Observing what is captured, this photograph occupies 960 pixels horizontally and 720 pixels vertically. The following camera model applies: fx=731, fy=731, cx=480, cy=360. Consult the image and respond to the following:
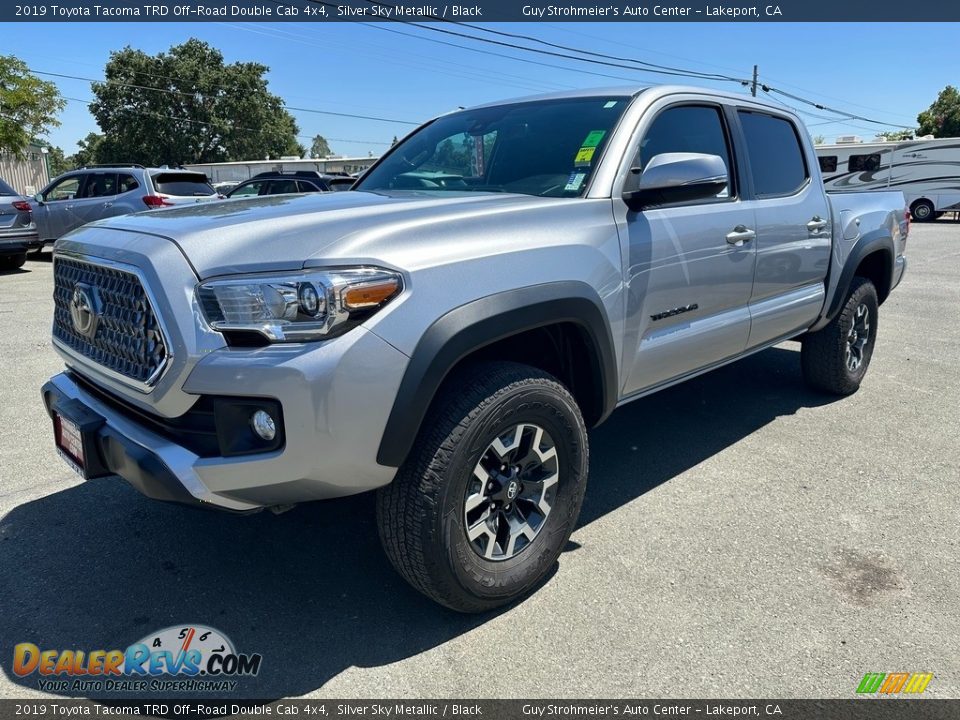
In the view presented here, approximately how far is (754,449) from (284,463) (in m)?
3.10

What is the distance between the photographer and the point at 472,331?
7.88 ft

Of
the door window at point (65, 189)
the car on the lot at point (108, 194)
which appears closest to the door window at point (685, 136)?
the car on the lot at point (108, 194)

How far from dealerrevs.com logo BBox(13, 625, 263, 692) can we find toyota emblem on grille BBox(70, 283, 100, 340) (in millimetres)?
1104

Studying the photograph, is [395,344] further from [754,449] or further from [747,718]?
[754,449]

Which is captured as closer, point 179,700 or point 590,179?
point 179,700

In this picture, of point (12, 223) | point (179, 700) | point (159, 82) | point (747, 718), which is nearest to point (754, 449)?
point (747, 718)

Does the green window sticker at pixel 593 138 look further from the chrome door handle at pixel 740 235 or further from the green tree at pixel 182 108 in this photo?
the green tree at pixel 182 108

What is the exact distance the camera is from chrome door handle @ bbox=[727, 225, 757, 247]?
362 centimetres

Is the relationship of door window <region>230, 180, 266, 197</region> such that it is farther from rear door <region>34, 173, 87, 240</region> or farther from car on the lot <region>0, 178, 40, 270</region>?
car on the lot <region>0, 178, 40, 270</region>

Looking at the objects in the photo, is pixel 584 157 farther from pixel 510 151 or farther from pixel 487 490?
pixel 487 490

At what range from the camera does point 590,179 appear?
3074mm

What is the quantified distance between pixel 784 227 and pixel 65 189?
1361 centimetres

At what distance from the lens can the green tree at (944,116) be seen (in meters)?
48.7

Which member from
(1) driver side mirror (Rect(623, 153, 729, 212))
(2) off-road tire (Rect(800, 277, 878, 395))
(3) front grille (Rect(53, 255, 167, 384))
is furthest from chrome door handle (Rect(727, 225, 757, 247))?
(3) front grille (Rect(53, 255, 167, 384))
